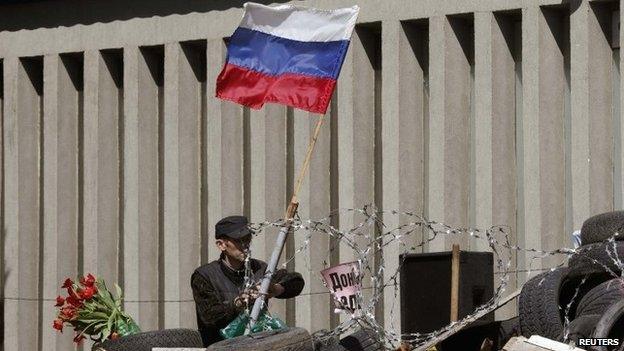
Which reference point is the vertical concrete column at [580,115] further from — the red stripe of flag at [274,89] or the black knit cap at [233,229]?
the black knit cap at [233,229]

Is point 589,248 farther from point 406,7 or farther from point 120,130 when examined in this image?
point 120,130

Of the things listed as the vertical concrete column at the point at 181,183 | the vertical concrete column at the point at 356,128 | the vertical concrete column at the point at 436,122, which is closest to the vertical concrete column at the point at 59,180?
the vertical concrete column at the point at 181,183

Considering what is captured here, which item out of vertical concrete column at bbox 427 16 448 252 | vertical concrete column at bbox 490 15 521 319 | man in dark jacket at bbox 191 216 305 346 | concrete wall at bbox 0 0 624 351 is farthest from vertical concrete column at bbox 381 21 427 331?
man in dark jacket at bbox 191 216 305 346

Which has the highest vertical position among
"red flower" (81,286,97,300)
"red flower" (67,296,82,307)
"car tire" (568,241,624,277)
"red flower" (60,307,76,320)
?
"car tire" (568,241,624,277)

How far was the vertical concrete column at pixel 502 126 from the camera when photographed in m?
15.4

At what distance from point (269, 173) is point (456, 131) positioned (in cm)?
205

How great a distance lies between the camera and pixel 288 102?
1221cm

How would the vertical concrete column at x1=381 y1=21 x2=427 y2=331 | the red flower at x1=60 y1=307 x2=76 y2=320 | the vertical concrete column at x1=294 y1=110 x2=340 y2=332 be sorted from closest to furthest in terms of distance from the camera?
the red flower at x1=60 y1=307 x2=76 y2=320
the vertical concrete column at x1=381 y1=21 x2=427 y2=331
the vertical concrete column at x1=294 y1=110 x2=340 y2=332

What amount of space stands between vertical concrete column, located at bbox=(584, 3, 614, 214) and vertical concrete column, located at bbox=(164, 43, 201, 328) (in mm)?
4244

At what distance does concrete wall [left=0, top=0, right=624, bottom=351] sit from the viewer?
15094mm

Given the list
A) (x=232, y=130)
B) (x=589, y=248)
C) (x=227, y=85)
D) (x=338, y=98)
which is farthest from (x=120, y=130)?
(x=589, y=248)

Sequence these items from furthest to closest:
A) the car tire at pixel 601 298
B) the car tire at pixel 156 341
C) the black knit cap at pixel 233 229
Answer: the car tire at pixel 156 341 < the black knit cap at pixel 233 229 < the car tire at pixel 601 298

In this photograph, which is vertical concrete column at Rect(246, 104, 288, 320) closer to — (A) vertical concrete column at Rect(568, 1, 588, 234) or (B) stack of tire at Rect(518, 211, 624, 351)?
(A) vertical concrete column at Rect(568, 1, 588, 234)

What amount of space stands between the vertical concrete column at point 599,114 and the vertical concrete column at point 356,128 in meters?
2.25
